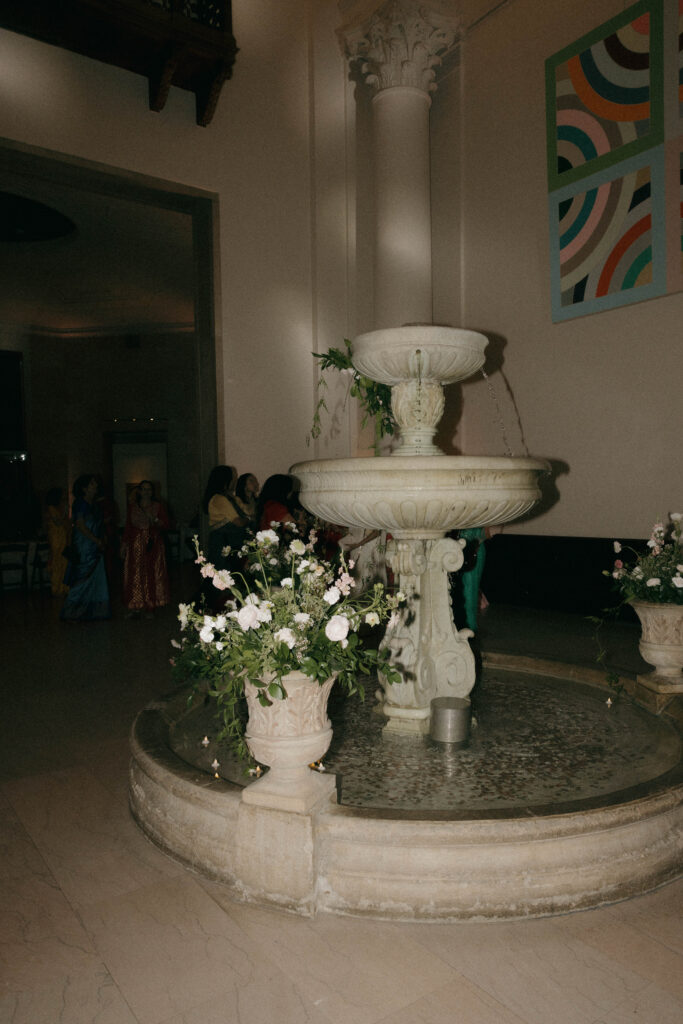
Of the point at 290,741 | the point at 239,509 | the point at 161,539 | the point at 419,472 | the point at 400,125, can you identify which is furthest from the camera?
the point at 161,539

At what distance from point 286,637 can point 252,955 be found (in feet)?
2.62

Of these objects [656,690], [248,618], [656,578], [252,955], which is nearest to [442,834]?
[252,955]

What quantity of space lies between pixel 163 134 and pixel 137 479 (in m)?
9.07

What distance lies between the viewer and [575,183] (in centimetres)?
632

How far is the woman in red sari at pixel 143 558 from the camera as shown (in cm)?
704

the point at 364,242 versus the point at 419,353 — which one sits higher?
the point at 364,242

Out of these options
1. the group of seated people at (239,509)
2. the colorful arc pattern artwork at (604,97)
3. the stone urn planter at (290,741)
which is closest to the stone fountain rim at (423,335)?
the stone urn planter at (290,741)

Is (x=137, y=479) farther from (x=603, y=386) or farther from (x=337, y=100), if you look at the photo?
(x=603, y=386)

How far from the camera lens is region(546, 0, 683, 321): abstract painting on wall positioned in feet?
18.2

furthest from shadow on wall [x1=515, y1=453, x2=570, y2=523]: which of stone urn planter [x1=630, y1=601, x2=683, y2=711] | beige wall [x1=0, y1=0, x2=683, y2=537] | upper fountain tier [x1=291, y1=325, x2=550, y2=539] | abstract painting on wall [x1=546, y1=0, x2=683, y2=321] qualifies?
upper fountain tier [x1=291, y1=325, x2=550, y2=539]

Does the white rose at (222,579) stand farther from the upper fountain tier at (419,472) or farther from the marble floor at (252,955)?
the marble floor at (252,955)

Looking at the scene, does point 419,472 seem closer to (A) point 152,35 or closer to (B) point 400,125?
(A) point 152,35

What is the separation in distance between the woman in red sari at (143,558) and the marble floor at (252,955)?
448 cm

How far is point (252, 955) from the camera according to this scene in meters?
1.80
